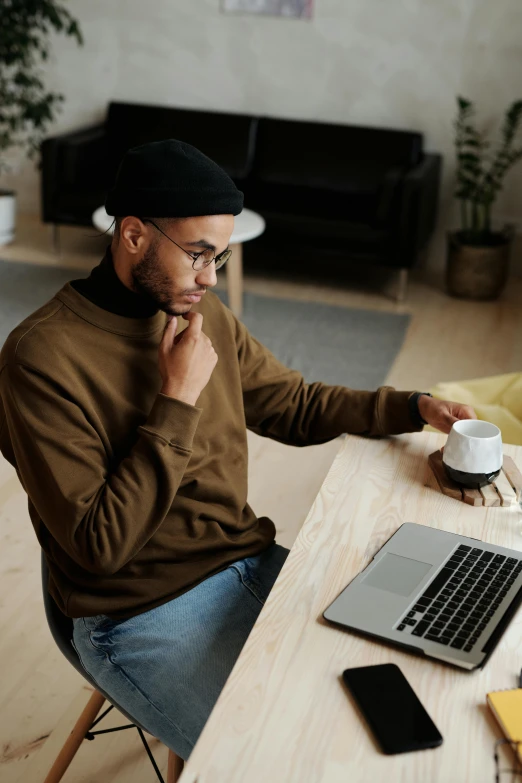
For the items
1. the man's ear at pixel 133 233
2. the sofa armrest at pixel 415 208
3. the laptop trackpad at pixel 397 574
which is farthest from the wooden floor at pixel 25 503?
the man's ear at pixel 133 233

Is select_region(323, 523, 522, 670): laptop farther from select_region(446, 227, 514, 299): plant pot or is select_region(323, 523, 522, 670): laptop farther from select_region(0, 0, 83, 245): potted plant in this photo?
select_region(0, 0, 83, 245): potted plant

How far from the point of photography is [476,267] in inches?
189

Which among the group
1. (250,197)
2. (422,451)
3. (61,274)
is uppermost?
(422,451)

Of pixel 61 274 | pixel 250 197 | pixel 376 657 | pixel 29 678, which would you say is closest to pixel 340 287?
pixel 250 197

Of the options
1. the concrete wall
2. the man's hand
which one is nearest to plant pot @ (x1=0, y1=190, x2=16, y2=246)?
the concrete wall

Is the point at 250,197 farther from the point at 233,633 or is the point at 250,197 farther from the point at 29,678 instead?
the point at 233,633

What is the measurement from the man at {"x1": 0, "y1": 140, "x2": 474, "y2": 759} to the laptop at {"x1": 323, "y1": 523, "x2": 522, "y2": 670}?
297 mm

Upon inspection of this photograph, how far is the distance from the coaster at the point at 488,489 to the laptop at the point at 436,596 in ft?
0.37

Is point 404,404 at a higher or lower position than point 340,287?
higher

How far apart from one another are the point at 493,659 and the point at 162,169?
818 mm

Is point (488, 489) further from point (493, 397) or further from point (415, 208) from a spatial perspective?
point (415, 208)

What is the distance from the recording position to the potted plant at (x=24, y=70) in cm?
490

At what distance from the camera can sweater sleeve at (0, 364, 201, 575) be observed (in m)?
1.27

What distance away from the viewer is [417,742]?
3.14 feet
